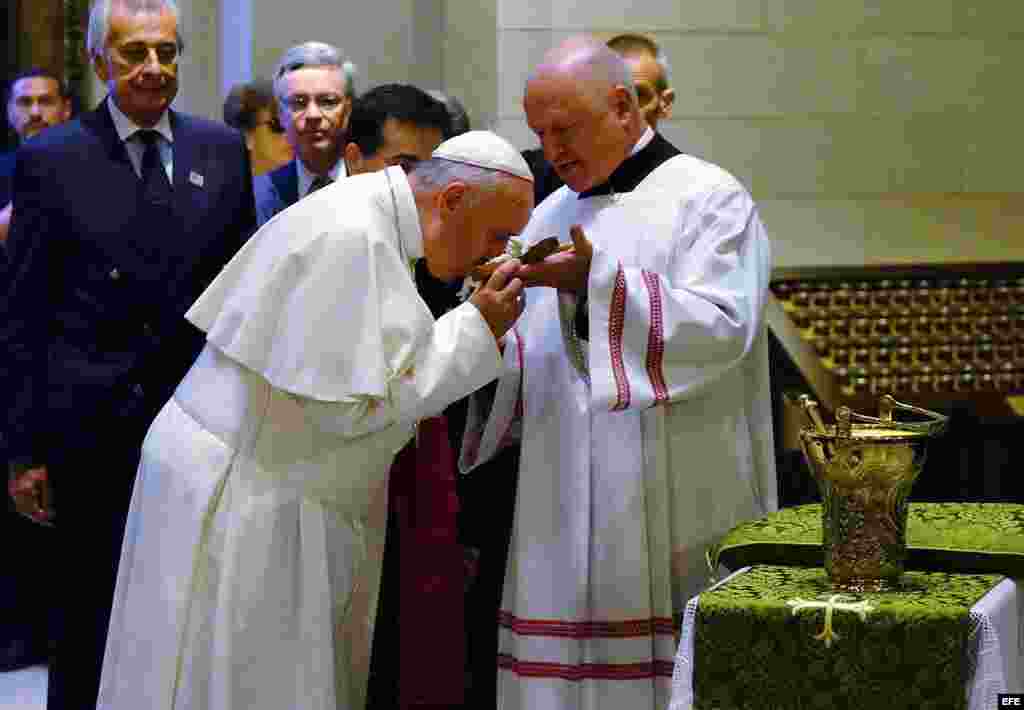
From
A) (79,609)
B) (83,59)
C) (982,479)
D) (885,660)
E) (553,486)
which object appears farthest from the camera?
(83,59)

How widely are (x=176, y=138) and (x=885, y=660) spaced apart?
8.55ft

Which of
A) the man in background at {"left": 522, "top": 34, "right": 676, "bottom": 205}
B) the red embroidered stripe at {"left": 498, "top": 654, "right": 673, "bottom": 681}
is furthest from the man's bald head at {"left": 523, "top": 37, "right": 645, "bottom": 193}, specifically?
the red embroidered stripe at {"left": 498, "top": 654, "right": 673, "bottom": 681}

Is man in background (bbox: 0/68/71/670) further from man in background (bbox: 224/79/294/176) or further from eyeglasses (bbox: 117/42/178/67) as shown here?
eyeglasses (bbox: 117/42/178/67)

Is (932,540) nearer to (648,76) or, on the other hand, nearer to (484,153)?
(484,153)

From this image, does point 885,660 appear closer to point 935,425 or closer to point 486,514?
point 935,425

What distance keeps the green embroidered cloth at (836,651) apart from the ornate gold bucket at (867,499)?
0.05m

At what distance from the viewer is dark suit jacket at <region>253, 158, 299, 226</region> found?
5.65 meters

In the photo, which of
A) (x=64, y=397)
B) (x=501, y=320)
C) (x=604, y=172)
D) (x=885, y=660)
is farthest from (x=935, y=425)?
(x=64, y=397)

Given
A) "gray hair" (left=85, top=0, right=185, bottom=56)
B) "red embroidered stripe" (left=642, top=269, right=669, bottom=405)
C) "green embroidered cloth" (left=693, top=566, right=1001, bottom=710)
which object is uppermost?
"gray hair" (left=85, top=0, right=185, bottom=56)

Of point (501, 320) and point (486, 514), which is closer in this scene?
point (501, 320)

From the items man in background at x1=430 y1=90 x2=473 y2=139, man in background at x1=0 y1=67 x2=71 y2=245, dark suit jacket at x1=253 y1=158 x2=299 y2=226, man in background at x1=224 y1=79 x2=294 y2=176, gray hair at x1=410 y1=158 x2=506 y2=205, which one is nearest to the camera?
gray hair at x1=410 y1=158 x2=506 y2=205

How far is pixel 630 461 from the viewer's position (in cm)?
439

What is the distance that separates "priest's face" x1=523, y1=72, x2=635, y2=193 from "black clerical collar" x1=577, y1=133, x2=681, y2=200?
0.11 ft

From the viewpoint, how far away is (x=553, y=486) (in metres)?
4.47
